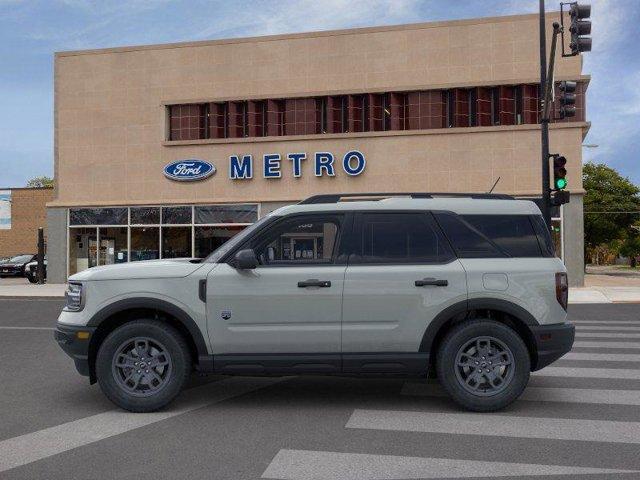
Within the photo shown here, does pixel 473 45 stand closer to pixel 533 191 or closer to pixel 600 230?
pixel 533 191

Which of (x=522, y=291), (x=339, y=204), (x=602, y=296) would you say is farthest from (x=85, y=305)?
(x=602, y=296)

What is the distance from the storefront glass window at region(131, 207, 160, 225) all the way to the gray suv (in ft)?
74.7

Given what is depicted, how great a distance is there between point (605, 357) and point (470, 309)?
12.8ft

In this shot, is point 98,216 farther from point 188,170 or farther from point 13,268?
point 13,268

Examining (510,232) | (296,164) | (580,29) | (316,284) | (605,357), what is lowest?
(605,357)

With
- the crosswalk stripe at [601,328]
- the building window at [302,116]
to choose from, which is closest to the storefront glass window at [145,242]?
the building window at [302,116]

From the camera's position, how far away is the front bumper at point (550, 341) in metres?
5.86

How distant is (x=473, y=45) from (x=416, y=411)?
2253 cm

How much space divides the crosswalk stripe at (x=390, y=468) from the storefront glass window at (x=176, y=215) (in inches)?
949

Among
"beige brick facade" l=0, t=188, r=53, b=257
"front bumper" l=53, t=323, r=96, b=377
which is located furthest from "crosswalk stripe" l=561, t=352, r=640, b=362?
"beige brick facade" l=0, t=188, r=53, b=257

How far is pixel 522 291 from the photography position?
5.86m

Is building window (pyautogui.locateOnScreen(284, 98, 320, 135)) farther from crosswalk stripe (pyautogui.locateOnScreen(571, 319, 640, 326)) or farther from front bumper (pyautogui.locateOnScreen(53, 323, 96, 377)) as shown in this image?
front bumper (pyautogui.locateOnScreen(53, 323, 96, 377))

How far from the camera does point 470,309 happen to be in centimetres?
585

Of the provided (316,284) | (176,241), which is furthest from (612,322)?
(176,241)
